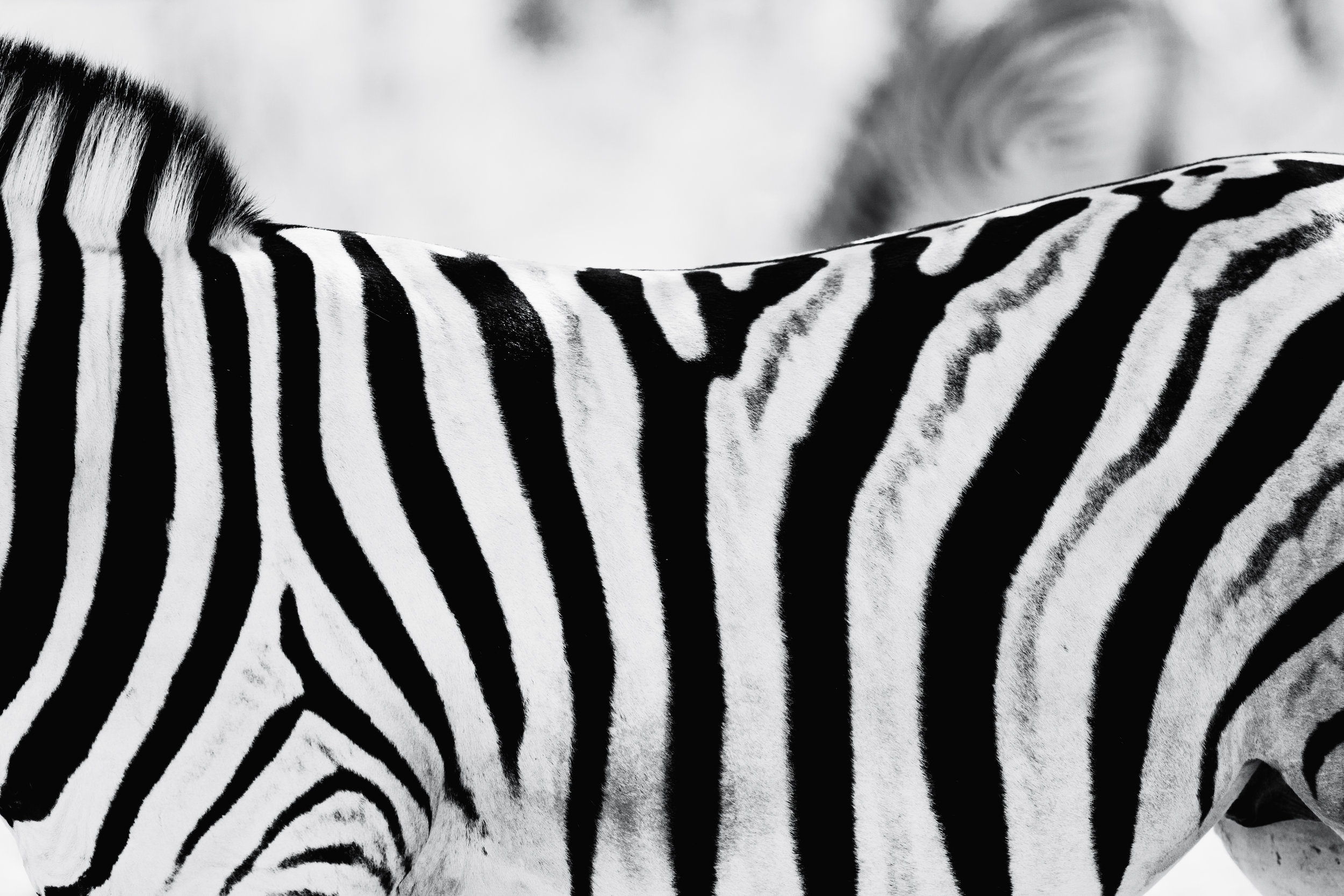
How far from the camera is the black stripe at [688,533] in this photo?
4.64 feet

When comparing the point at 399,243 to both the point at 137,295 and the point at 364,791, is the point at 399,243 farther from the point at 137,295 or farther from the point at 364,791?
the point at 364,791

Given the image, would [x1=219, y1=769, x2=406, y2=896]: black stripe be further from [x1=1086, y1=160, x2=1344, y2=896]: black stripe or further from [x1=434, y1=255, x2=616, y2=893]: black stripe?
[x1=1086, y1=160, x2=1344, y2=896]: black stripe

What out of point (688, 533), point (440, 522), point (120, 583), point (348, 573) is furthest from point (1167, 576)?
point (120, 583)

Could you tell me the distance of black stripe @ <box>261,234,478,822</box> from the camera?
4.56ft

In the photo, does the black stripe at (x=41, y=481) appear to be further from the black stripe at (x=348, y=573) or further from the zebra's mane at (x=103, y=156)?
the black stripe at (x=348, y=573)

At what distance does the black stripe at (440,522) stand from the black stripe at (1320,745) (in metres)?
1.08

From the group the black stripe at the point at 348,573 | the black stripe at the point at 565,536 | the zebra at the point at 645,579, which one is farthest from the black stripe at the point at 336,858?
the black stripe at the point at 565,536

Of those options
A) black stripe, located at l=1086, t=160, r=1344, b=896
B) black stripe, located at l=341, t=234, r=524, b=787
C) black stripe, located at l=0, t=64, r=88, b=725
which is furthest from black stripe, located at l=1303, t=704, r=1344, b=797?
black stripe, located at l=0, t=64, r=88, b=725

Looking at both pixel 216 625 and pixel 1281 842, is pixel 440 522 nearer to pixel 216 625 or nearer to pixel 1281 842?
pixel 216 625

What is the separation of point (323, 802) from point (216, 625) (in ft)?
0.87

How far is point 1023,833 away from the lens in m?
1.46

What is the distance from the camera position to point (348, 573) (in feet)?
4.57

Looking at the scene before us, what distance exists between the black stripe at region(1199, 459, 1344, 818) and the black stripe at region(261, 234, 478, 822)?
1.05 meters

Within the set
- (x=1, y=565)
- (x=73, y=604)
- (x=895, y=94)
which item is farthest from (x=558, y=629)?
(x=895, y=94)
